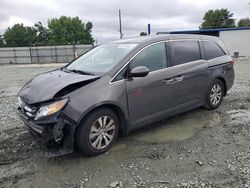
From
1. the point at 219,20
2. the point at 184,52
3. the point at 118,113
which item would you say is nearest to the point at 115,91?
the point at 118,113

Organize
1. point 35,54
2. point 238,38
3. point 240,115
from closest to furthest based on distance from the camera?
point 240,115 < point 238,38 < point 35,54

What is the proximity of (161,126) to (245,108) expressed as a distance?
89.5 inches

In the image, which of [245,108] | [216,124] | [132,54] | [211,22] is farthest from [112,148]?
[211,22]

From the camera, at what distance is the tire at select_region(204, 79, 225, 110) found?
16.5 ft

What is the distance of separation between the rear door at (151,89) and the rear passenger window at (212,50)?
1.33m

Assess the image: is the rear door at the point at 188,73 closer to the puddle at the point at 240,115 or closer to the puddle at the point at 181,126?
the puddle at the point at 181,126

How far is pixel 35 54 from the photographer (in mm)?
33906

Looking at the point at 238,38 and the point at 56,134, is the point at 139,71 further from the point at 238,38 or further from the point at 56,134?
the point at 238,38

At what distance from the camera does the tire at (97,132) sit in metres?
3.22

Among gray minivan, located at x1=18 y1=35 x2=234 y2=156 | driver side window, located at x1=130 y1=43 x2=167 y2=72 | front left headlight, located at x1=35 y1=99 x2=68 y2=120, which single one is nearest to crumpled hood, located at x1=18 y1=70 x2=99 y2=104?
gray minivan, located at x1=18 y1=35 x2=234 y2=156

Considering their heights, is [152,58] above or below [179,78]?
above

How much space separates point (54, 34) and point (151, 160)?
6743 cm

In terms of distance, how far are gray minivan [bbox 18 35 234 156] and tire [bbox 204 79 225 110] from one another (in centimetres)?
4

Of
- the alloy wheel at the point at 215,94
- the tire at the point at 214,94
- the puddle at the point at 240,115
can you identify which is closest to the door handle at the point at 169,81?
the tire at the point at 214,94
